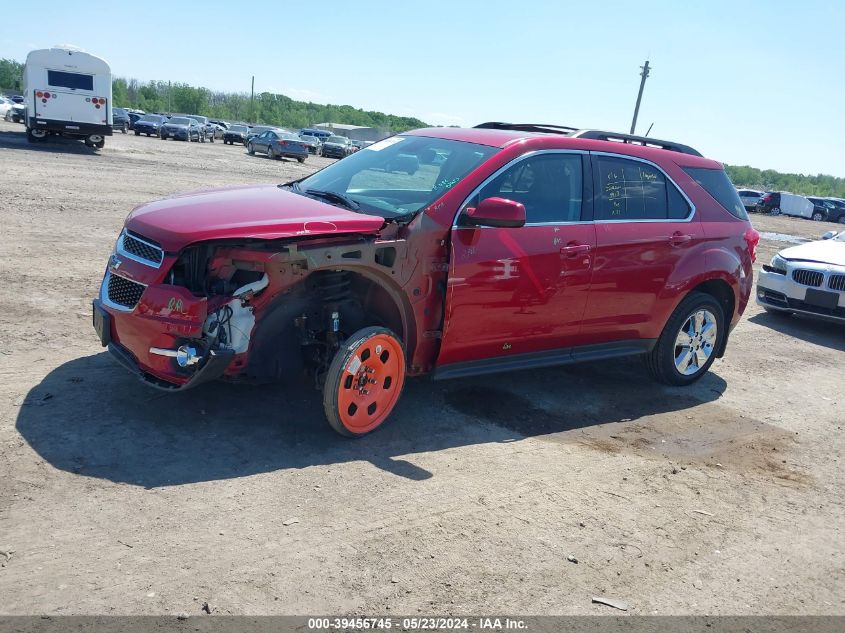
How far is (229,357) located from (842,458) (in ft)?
14.8

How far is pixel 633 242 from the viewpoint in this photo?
19.5 feet

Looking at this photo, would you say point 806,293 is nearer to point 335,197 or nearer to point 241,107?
point 335,197

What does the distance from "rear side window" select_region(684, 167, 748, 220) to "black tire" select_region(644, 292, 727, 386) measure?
886 mm

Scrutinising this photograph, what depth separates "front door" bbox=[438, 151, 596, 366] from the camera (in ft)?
16.6

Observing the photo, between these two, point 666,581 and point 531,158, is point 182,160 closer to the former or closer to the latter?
point 531,158

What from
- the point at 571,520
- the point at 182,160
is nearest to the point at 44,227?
the point at 571,520

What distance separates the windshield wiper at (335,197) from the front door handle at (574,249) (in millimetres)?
1561

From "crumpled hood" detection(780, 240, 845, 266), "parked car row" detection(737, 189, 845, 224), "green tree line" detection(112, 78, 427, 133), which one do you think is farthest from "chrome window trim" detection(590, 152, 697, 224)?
"green tree line" detection(112, 78, 427, 133)

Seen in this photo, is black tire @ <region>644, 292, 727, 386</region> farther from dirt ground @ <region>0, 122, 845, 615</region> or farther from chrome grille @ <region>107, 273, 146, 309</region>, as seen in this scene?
chrome grille @ <region>107, 273, 146, 309</region>

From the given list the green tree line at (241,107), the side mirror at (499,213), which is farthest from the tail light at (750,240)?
the green tree line at (241,107)

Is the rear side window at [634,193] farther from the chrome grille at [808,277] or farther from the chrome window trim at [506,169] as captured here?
the chrome grille at [808,277]

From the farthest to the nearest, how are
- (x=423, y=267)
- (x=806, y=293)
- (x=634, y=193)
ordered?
(x=806, y=293)
(x=634, y=193)
(x=423, y=267)

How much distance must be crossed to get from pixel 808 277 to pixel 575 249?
18.1 feet

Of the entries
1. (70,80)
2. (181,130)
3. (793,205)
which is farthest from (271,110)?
(70,80)
